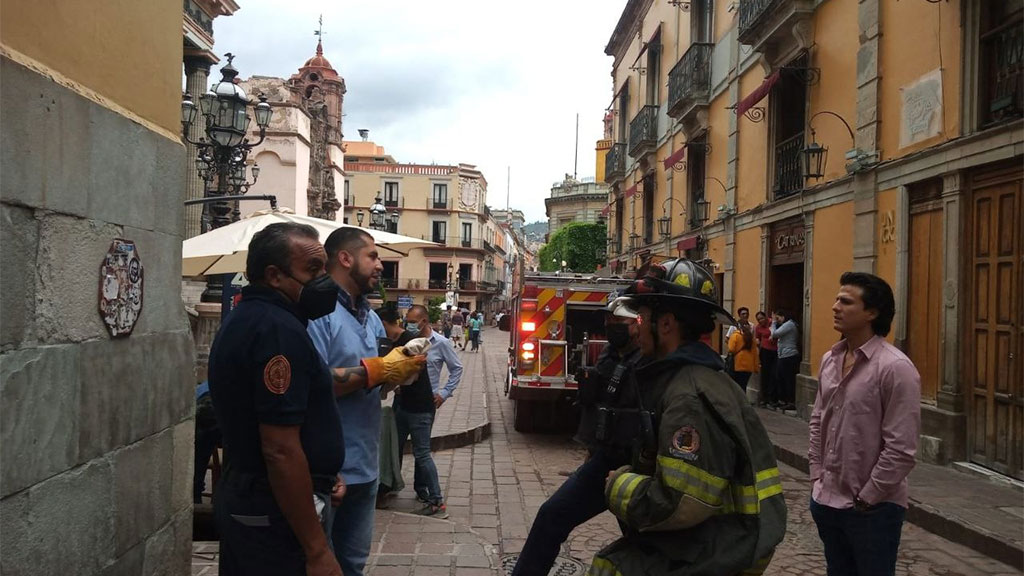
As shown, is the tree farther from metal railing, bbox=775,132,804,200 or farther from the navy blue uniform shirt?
the navy blue uniform shirt

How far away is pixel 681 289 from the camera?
273 centimetres

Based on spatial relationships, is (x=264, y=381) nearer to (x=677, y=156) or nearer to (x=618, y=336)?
(x=618, y=336)

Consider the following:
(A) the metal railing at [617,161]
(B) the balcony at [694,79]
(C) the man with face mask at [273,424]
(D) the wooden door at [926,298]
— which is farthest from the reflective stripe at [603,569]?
(A) the metal railing at [617,161]

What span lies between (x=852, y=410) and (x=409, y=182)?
223 ft

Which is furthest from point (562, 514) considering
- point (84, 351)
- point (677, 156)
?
point (677, 156)

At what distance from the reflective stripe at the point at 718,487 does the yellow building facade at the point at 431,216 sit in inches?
2522

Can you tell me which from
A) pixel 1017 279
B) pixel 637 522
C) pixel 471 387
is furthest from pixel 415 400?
pixel 471 387

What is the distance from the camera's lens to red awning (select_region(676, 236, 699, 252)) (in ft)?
60.1

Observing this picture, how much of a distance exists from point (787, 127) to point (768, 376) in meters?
4.59

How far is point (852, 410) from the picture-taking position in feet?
11.2

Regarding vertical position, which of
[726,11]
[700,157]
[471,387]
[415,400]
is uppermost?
[726,11]

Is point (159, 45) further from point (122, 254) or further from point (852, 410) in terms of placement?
point (852, 410)

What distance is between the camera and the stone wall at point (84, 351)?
Answer: 2428mm

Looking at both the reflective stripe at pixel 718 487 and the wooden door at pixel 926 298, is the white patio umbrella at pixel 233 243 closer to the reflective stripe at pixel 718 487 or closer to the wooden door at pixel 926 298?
the reflective stripe at pixel 718 487
